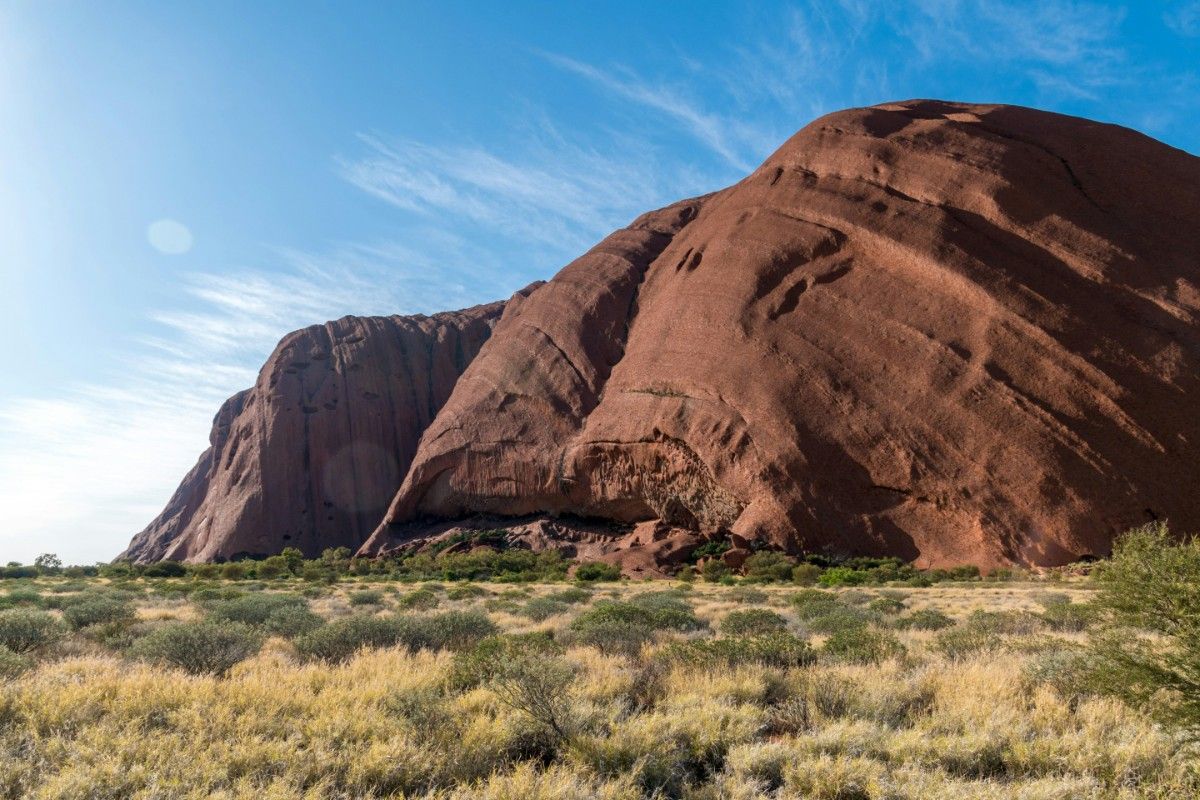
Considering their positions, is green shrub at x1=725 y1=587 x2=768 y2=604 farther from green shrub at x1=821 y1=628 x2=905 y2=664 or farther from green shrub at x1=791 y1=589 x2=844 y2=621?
green shrub at x1=821 y1=628 x2=905 y2=664

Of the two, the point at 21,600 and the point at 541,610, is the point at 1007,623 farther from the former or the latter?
the point at 21,600

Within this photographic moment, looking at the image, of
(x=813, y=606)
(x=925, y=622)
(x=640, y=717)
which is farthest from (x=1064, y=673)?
(x=813, y=606)

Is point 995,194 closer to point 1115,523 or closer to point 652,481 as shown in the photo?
point 1115,523

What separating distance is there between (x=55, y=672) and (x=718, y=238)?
4039 centimetres

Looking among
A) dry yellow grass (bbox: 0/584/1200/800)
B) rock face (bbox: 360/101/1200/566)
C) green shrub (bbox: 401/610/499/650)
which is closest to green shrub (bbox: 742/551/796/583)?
rock face (bbox: 360/101/1200/566)

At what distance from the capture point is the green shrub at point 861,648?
8070 mm

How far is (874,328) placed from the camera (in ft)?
112

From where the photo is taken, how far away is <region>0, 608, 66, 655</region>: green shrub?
885 cm

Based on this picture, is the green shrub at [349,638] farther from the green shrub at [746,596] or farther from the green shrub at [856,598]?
the green shrub at [746,596]

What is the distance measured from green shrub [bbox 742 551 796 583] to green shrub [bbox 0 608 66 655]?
23503 millimetres

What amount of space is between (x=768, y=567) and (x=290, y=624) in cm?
2213

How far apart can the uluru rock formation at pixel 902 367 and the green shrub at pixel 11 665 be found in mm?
28178

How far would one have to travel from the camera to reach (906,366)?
3262 centimetres

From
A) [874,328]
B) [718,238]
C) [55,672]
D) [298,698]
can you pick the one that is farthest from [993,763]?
[718,238]
